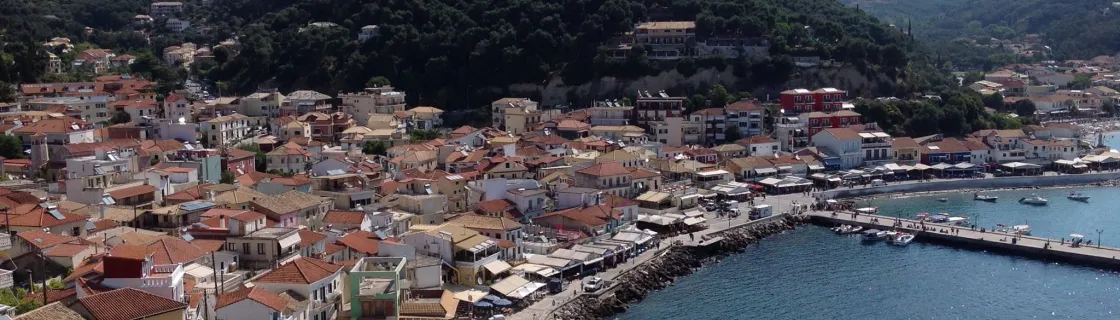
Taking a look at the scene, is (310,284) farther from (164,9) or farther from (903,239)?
(164,9)

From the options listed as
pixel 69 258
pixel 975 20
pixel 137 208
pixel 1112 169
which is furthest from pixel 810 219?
pixel 975 20

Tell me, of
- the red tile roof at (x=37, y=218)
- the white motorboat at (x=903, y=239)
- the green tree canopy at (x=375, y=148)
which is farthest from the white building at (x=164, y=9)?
the white motorboat at (x=903, y=239)

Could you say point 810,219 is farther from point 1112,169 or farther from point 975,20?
point 975,20

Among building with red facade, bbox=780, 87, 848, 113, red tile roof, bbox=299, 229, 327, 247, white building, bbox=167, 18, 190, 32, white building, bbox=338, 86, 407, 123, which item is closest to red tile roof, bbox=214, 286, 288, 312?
red tile roof, bbox=299, 229, 327, 247

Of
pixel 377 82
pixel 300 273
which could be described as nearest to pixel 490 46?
pixel 377 82

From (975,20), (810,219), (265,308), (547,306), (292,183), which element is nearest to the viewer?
(265,308)

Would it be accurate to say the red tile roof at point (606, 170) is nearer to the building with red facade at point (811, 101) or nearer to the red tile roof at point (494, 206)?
the red tile roof at point (494, 206)

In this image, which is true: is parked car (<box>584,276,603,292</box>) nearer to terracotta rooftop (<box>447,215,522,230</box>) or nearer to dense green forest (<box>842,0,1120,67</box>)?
terracotta rooftop (<box>447,215,522,230</box>)
